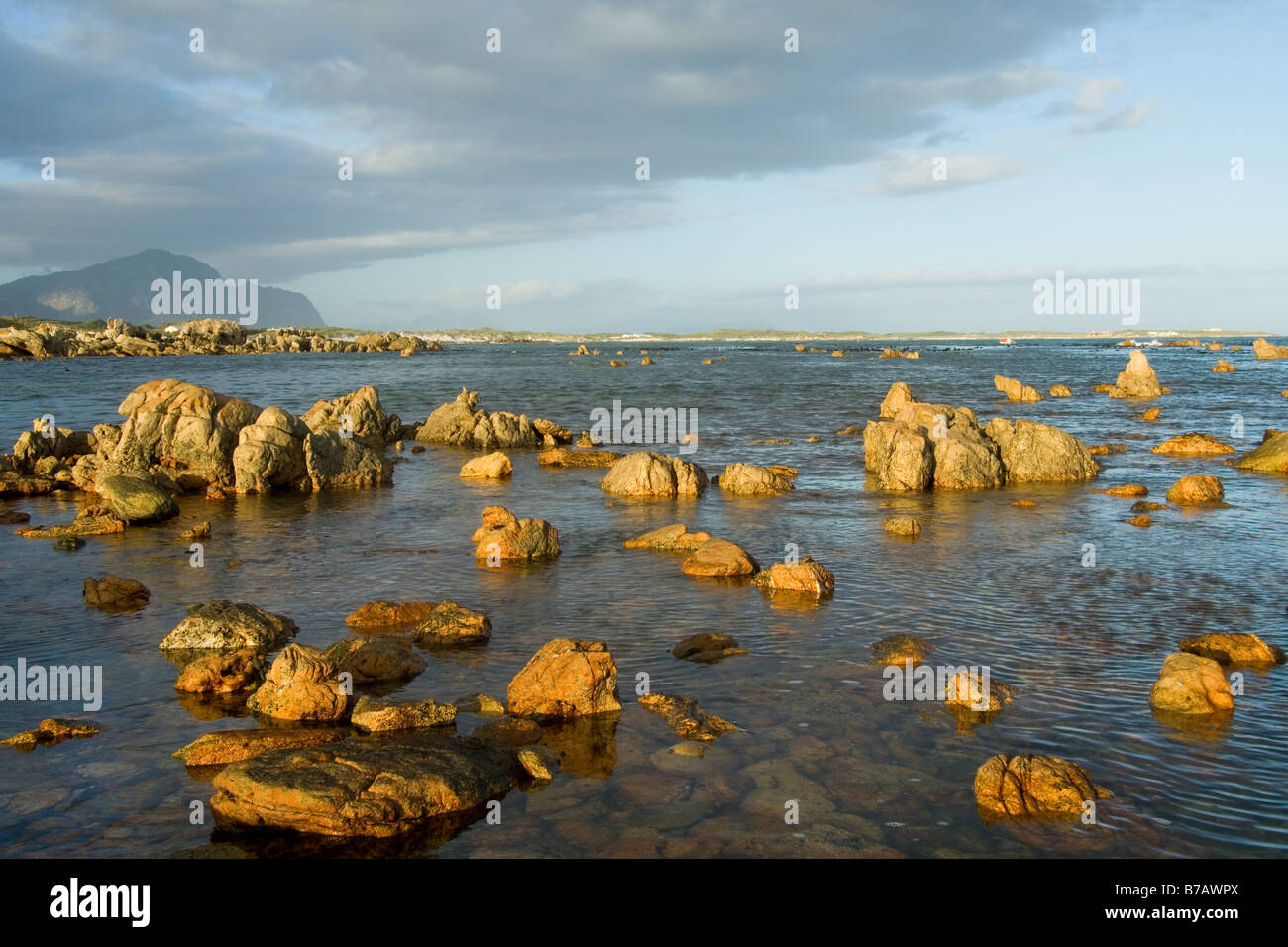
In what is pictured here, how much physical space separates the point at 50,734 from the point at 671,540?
48.2ft

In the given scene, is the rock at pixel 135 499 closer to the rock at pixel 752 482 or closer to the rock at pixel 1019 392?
the rock at pixel 752 482

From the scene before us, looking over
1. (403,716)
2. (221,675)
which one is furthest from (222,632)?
(403,716)

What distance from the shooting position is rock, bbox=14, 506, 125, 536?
2584 cm

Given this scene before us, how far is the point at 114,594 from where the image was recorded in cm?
1931

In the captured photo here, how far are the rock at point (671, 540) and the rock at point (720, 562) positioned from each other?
169 centimetres

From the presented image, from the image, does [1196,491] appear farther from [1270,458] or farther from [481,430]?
[481,430]

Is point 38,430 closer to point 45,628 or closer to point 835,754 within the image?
point 45,628

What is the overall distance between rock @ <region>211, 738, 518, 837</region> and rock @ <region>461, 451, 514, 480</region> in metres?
26.3

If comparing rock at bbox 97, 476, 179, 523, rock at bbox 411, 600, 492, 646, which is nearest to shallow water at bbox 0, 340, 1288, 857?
rock at bbox 411, 600, 492, 646

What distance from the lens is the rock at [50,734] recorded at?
12484 mm
